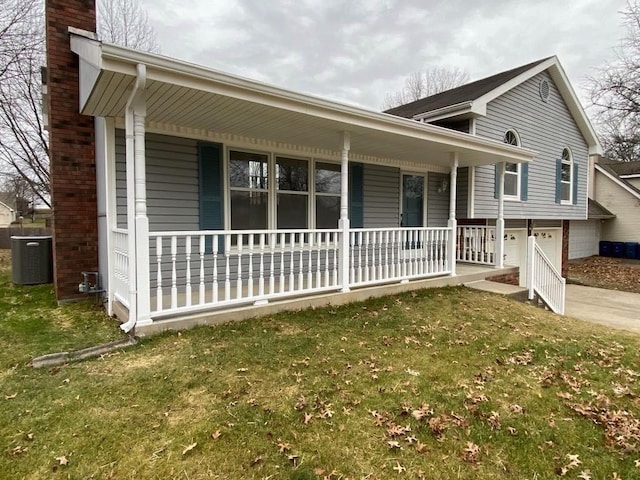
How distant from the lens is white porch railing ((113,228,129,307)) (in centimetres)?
450

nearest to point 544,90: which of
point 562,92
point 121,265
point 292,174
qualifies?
point 562,92

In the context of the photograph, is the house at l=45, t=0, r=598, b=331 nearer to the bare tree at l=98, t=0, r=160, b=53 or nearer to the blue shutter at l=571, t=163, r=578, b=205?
the blue shutter at l=571, t=163, r=578, b=205

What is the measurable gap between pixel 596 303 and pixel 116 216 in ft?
35.2

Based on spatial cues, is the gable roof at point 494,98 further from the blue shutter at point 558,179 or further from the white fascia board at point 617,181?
the white fascia board at point 617,181

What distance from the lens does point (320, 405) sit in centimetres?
292

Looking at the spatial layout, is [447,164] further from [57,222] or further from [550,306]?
[57,222]

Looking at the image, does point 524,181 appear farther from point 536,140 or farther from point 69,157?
point 69,157

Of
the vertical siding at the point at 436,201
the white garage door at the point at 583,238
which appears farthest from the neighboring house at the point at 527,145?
the white garage door at the point at 583,238

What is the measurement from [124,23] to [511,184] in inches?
676

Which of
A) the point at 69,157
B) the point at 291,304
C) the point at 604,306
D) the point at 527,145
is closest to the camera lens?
the point at 291,304

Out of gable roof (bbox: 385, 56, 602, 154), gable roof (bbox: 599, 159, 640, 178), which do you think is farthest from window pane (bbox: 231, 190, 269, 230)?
gable roof (bbox: 599, 159, 640, 178)

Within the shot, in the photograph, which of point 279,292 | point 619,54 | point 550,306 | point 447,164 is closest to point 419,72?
point 619,54

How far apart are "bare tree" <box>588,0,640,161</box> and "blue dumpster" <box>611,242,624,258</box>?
509 centimetres

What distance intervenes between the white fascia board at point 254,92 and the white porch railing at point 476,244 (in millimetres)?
3268
